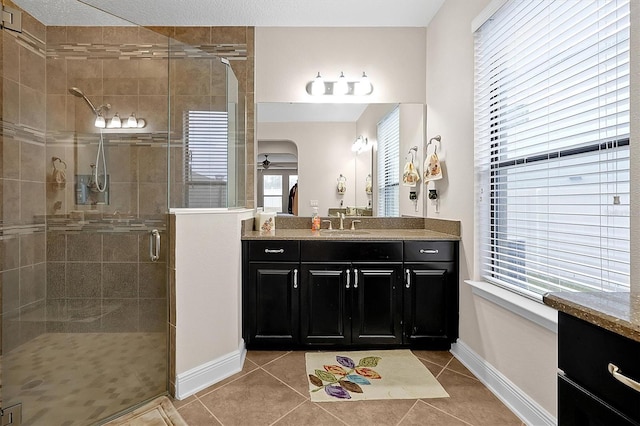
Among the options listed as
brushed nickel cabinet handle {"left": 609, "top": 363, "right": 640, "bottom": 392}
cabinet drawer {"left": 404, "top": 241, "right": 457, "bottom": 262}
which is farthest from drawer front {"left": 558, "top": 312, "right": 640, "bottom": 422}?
cabinet drawer {"left": 404, "top": 241, "right": 457, "bottom": 262}

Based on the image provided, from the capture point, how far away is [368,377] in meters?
2.10

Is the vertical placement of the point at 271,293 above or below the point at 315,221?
below

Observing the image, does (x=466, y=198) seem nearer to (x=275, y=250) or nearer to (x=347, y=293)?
(x=347, y=293)

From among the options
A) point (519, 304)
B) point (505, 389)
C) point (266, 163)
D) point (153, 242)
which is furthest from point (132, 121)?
point (505, 389)

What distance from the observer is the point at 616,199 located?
1243mm

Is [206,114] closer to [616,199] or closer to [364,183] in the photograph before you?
[364,183]

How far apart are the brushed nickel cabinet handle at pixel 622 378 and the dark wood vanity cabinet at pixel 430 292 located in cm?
177

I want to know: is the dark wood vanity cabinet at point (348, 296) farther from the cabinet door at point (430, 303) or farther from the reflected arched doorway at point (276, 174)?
the reflected arched doorway at point (276, 174)

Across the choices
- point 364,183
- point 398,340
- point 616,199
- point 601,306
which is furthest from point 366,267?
point 601,306

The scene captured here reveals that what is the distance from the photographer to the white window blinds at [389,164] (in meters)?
2.98

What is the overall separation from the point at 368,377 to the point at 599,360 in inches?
63.4

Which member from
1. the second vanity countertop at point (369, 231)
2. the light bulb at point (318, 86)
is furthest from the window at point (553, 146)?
the light bulb at point (318, 86)

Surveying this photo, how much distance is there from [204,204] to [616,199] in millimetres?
2138

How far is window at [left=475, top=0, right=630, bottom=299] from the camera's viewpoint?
1.26 metres
